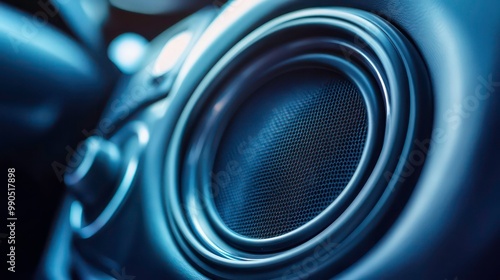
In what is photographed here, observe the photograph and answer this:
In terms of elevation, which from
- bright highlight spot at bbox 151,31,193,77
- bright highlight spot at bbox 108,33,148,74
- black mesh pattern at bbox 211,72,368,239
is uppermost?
bright highlight spot at bbox 108,33,148,74

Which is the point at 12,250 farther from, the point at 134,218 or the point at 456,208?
the point at 456,208

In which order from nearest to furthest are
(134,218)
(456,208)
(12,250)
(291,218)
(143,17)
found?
(456,208) → (291,218) → (134,218) → (12,250) → (143,17)

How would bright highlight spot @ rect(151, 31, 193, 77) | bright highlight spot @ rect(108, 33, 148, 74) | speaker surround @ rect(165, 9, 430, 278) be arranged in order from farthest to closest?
bright highlight spot @ rect(108, 33, 148, 74) → bright highlight spot @ rect(151, 31, 193, 77) → speaker surround @ rect(165, 9, 430, 278)

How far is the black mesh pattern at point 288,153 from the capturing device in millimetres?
640

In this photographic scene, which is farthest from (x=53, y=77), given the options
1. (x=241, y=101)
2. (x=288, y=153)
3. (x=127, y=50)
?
(x=288, y=153)

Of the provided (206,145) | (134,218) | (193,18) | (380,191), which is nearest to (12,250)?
(134,218)

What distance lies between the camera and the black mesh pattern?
0.64 m

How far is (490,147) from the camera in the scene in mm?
500

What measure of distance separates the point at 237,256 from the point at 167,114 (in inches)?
11.0

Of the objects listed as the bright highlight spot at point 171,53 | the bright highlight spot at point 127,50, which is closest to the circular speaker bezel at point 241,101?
the bright highlight spot at point 171,53

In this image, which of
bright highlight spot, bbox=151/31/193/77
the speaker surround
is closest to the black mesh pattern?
the speaker surround

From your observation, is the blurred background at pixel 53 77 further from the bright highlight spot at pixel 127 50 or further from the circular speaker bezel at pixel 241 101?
the circular speaker bezel at pixel 241 101

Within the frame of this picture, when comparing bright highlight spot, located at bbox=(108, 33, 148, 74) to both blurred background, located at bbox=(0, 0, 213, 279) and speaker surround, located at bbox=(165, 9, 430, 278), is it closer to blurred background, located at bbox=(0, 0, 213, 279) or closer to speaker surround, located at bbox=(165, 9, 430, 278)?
blurred background, located at bbox=(0, 0, 213, 279)

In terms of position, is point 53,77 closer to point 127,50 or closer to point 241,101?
point 127,50
